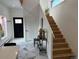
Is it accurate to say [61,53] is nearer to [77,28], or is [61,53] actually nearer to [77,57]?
[77,57]

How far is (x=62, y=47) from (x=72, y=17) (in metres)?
1.37

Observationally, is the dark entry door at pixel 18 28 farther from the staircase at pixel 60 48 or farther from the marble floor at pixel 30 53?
the staircase at pixel 60 48

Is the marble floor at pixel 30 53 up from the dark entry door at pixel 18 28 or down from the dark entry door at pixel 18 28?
down

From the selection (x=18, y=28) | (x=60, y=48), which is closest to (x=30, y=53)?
(x=60, y=48)

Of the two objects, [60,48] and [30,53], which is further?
[30,53]

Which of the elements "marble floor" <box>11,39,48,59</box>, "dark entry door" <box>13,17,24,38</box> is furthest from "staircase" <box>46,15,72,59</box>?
"dark entry door" <box>13,17,24,38</box>

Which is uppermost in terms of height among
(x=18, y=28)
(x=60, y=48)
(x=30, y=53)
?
(x=18, y=28)

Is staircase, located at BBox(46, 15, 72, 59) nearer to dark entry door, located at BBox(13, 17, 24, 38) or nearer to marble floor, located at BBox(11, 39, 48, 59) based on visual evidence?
marble floor, located at BBox(11, 39, 48, 59)

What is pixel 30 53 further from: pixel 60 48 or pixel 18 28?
pixel 18 28

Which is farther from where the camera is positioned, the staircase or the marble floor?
the marble floor

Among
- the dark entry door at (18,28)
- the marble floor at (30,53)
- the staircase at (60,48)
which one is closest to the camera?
the staircase at (60,48)

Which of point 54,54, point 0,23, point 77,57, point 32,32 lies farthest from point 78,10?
point 32,32

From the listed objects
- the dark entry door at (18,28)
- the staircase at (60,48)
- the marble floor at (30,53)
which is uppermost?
the dark entry door at (18,28)

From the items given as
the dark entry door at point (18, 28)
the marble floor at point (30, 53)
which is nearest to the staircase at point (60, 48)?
the marble floor at point (30, 53)
